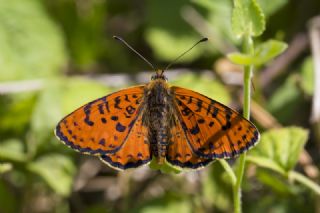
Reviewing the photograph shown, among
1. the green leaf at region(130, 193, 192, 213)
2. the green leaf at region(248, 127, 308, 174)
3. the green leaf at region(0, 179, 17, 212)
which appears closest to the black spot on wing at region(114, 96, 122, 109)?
the green leaf at region(248, 127, 308, 174)

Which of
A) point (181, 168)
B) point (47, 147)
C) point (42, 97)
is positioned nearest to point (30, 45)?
point (42, 97)

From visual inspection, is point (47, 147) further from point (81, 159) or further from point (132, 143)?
point (132, 143)

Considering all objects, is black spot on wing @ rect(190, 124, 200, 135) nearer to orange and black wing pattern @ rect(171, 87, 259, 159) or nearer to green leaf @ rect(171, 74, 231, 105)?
orange and black wing pattern @ rect(171, 87, 259, 159)

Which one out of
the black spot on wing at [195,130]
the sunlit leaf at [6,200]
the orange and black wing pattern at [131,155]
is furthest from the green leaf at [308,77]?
the sunlit leaf at [6,200]

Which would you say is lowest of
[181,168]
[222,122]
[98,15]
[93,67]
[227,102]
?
[181,168]

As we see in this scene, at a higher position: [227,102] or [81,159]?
[227,102]

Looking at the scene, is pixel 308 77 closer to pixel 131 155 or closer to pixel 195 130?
pixel 195 130

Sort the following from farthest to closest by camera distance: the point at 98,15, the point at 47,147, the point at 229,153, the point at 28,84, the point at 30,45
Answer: the point at 98,15 < the point at 30,45 < the point at 28,84 < the point at 47,147 < the point at 229,153
